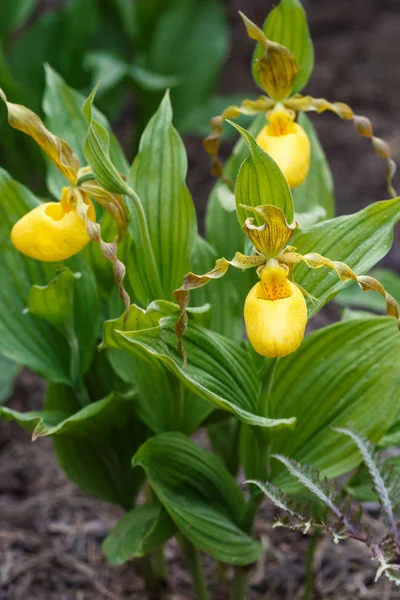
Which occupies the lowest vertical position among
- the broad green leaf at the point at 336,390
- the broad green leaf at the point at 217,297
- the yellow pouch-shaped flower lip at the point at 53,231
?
the broad green leaf at the point at 336,390

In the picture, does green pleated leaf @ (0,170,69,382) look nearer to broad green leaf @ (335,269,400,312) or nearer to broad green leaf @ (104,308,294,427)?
→ broad green leaf @ (104,308,294,427)

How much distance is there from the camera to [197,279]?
85cm

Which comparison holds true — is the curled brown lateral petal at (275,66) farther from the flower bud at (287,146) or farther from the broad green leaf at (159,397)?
the broad green leaf at (159,397)

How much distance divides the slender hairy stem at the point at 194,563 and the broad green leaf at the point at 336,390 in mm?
228

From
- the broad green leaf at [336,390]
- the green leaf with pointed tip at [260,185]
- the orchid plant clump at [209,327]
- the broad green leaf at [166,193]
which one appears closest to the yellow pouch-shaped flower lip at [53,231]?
the orchid plant clump at [209,327]

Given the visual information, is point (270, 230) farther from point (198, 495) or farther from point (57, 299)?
point (198, 495)

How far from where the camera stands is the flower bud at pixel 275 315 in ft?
2.73

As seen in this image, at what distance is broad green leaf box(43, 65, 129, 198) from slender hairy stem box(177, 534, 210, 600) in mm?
643

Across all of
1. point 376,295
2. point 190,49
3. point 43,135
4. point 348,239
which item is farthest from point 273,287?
point 190,49

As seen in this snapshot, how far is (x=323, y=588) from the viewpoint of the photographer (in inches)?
55.5

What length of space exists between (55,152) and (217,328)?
40 cm

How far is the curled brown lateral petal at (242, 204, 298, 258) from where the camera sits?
31.8 inches

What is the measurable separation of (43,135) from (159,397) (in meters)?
0.45

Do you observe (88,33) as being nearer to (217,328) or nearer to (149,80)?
(149,80)
